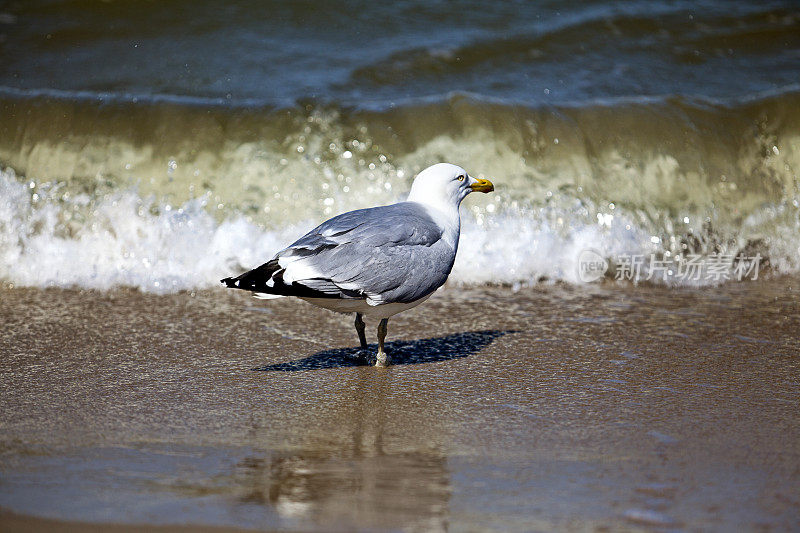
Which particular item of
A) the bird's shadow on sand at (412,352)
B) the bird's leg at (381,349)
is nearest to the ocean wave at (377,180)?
the bird's shadow on sand at (412,352)

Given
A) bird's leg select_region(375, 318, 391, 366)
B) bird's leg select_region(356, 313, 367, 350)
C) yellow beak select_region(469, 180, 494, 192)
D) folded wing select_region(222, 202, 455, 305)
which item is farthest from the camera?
yellow beak select_region(469, 180, 494, 192)

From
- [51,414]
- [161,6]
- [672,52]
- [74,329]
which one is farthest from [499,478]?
[161,6]

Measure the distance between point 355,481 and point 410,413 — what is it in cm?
75

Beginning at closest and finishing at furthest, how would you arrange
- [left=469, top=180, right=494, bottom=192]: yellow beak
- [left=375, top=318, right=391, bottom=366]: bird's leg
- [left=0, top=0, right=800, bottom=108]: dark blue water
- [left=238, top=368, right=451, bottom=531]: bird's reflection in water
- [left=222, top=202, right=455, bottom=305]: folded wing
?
[left=238, top=368, right=451, bottom=531]: bird's reflection in water → [left=222, top=202, right=455, bottom=305]: folded wing → [left=375, top=318, right=391, bottom=366]: bird's leg → [left=469, top=180, right=494, bottom=192]: yellow beak → [left=0, top=0, right=800, bottom=108]: dark blue water

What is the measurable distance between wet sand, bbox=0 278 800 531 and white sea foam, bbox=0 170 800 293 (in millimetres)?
365

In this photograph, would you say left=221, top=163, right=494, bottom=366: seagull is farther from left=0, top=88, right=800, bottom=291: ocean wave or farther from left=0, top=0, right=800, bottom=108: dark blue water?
left=0, top=0, right=800, bottom=108: dark blue water

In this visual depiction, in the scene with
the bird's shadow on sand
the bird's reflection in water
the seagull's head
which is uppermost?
the seagull's head

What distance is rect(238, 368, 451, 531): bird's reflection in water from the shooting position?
263cm

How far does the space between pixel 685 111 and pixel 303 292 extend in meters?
4.55

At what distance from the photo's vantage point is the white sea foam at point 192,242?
5.82 meters

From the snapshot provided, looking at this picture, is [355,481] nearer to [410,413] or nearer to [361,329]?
[410,413]

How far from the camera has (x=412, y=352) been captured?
14.8 feet

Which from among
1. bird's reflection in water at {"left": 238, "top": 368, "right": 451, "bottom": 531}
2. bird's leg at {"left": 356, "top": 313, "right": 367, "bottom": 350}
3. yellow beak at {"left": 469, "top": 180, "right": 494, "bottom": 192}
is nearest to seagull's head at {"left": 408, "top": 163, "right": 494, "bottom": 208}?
yellow beak at {"left": 469, "top": 180, "right": 494, "bottom": 192}

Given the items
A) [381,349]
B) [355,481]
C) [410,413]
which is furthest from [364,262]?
[355,481]
